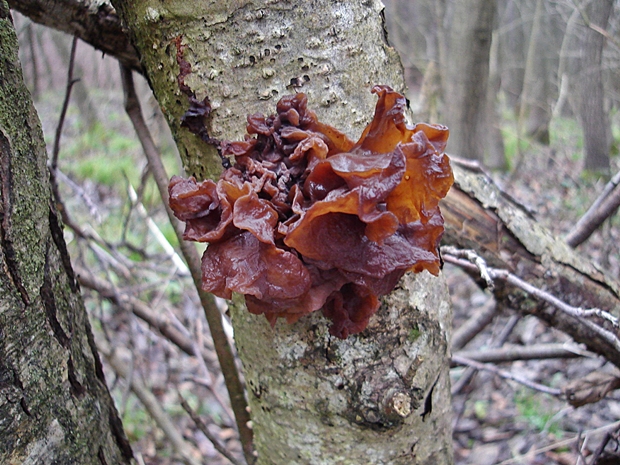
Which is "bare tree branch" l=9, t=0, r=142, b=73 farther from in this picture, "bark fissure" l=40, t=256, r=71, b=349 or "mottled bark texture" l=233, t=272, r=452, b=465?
"mottled bark texture" l=233, t=272, r=452, b=465

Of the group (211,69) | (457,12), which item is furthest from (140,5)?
(457,12)

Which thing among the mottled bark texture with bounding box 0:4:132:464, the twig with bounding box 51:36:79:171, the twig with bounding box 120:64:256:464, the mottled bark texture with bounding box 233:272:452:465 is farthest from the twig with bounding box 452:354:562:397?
the twig with bounding box 51:36:79:171

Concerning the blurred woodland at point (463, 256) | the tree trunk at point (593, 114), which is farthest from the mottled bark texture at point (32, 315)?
the tree trunk at point (593, 114)

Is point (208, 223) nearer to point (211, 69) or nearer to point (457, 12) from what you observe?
point (211, 69)

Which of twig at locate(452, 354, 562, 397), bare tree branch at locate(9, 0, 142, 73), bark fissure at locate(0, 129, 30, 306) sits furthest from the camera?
twig at locate(452, 354, 562, 397)

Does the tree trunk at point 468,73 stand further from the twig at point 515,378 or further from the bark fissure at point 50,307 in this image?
the bark fissure at point 50,307

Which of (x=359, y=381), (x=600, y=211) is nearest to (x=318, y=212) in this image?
(x=359, y=381)

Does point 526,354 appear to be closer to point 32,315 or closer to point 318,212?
point 318,212
